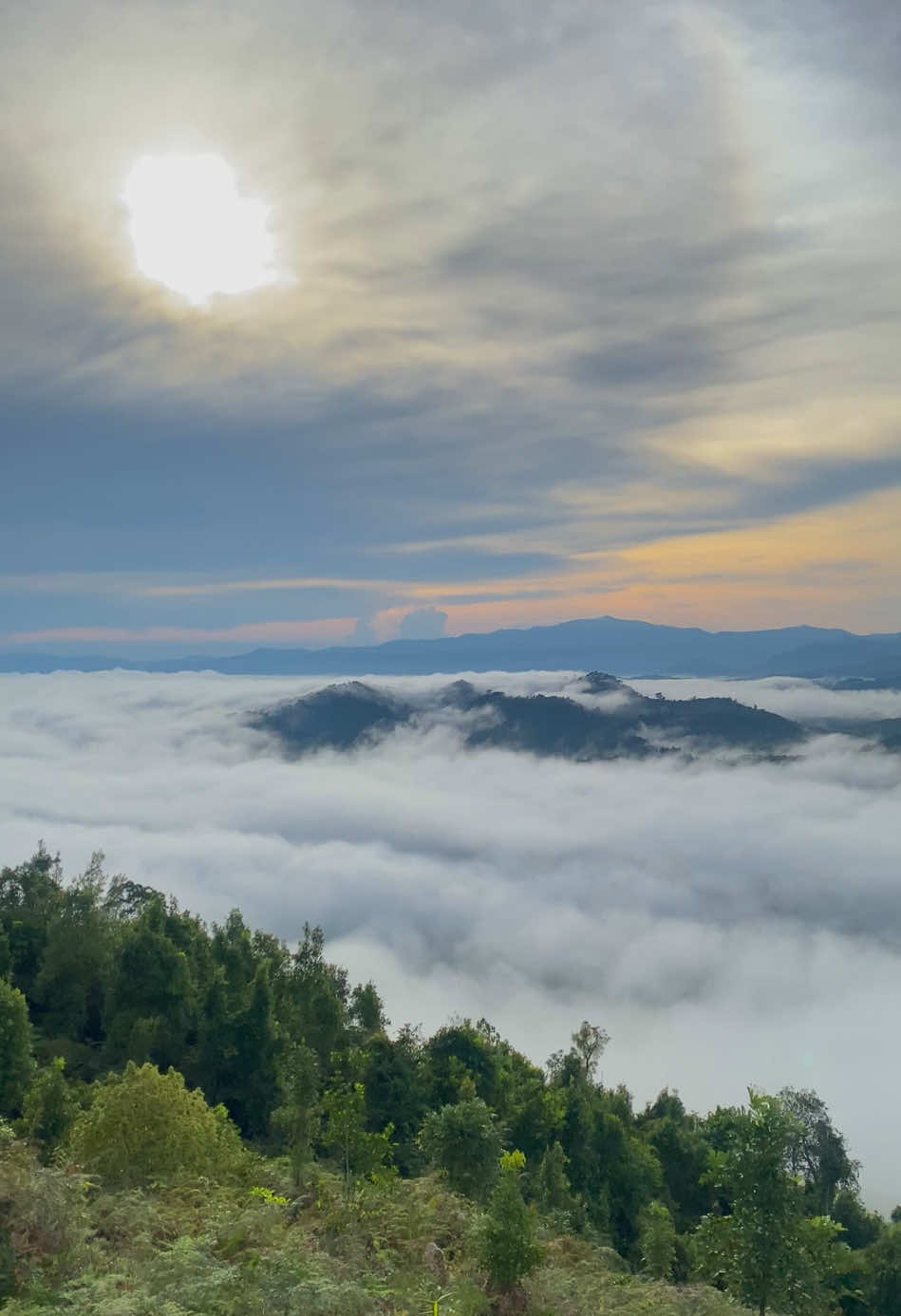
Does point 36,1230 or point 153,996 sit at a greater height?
point 36,1230

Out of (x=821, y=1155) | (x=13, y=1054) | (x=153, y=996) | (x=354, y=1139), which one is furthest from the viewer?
(x=821, y=1155)

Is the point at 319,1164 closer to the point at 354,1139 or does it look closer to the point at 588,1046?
the point at 354,1139

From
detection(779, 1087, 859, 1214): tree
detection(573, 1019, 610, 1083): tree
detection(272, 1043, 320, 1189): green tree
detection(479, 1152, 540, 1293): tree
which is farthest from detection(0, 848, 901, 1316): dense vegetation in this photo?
detection(779, 1087, 859, 1214): tree

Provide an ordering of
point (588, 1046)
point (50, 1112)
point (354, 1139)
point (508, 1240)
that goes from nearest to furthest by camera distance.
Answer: point (508, 1240), point (354, 1139), point (50, 1112), point (588, 1046)

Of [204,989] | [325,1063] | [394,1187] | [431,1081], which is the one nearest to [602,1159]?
[431,1081]

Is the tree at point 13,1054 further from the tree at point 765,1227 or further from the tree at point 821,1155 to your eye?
the tree at point 821,1155

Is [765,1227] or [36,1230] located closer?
[36,1230]

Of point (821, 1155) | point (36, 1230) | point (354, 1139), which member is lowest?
point (821, 1155)

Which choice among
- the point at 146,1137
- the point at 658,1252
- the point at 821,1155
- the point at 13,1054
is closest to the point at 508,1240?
the point at 146,1137

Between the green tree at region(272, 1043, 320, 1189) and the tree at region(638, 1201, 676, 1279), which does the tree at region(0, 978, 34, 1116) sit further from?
the tree at region(638, 1201, 676, 1279)
